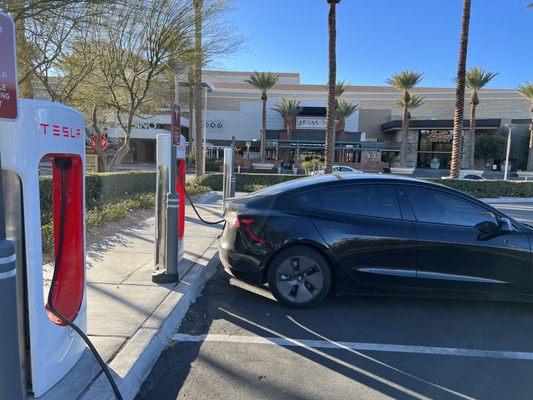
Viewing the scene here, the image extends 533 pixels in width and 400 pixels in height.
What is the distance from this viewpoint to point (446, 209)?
484cm

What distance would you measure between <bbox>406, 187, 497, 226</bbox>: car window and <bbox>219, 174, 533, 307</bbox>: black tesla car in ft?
0.04

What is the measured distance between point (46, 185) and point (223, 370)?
606cm

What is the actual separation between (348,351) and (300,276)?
1.09m

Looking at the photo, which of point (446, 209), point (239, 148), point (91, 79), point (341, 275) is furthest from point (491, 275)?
point (239, 148)

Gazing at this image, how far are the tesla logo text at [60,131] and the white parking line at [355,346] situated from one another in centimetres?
214

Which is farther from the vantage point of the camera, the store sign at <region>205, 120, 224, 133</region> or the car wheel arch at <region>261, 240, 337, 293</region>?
the store sign at <region>205, 120, 224, 133</region>

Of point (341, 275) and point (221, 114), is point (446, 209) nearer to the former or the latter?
point (341, 275)

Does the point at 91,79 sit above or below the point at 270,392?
Result: above

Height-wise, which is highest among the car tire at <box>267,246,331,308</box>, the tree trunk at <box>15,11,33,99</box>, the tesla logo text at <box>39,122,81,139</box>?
the tree trunk at <box>15,11,33,99</box>

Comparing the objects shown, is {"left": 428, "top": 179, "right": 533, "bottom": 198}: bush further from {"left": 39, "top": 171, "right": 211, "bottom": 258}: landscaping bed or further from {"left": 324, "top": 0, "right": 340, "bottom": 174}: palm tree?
{"left": 39, "top": 171, "right": 211, "bottom": 258}: landscaping bed

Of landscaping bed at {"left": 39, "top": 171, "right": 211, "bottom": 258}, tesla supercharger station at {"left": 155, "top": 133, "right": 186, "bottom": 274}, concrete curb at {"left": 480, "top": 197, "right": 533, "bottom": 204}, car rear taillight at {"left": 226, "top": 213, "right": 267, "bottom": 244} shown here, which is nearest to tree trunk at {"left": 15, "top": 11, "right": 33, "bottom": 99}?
landscaping bed at {"left": 39, "top": 171, "right": 211, "bottom": 258}

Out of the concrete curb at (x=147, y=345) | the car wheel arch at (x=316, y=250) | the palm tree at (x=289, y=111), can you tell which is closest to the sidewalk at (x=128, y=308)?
the concrete curb at (x=147, y=345)

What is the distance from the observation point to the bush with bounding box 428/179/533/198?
1822 cm

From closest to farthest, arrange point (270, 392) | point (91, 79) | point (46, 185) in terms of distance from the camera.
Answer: point (270, 392)
point (46, 185)
point (91, 79)
